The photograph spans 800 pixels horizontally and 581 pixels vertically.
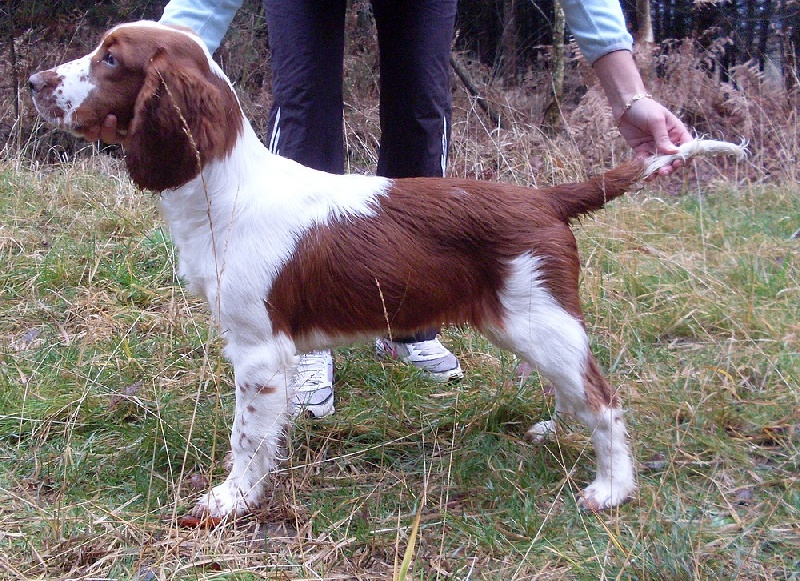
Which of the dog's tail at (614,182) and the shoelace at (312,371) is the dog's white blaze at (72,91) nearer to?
the shoelace at (312,371)

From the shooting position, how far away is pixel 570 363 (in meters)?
2.16

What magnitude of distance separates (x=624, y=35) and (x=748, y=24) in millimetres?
8216

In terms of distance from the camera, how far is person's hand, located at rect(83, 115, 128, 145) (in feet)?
6.84

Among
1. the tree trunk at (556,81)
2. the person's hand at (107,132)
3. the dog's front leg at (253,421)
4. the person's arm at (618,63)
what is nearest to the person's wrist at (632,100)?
the person's arm at (618,63)

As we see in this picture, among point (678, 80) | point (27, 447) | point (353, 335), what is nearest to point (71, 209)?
point (27, 447)

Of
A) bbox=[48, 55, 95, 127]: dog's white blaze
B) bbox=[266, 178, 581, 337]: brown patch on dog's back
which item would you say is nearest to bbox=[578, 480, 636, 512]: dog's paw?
bbox=[266, 178, 581, 337]: brown patch on dog's back

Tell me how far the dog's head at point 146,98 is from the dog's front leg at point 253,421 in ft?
1.86

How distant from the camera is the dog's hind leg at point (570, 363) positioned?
2.15 m

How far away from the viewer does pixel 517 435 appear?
2.61 m

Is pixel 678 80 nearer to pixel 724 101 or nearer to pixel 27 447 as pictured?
pixel 724 101

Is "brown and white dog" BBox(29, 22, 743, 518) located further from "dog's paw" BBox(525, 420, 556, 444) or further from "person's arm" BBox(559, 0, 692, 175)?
"dog's paw" BBox(525, 420, 556, 444)

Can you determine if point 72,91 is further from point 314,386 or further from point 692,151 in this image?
point 692,151

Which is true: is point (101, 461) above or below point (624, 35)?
below

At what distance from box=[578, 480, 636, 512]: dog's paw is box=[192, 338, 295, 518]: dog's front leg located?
3.05 feet
